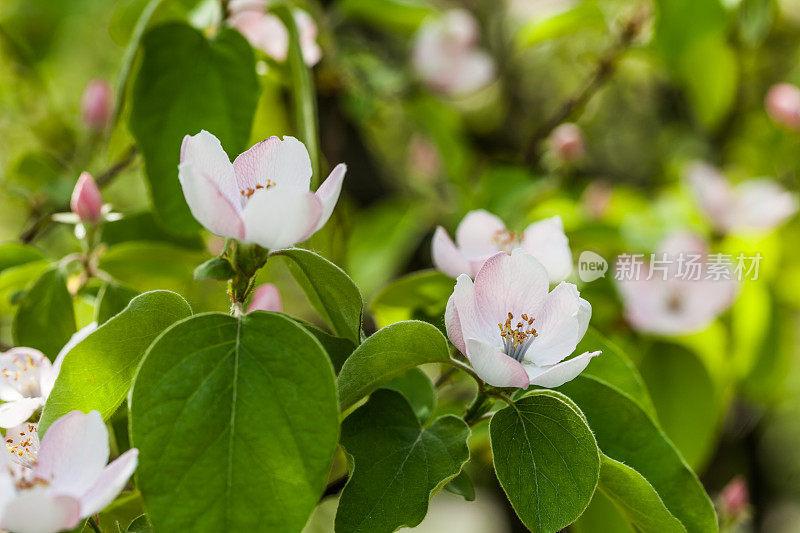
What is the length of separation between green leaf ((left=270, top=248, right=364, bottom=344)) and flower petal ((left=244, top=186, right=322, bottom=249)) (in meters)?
0.02

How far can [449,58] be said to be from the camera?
137 centimetres

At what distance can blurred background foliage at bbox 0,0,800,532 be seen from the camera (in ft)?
2.50

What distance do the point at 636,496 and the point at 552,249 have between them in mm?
202

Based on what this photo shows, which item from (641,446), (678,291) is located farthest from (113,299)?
(678,291)

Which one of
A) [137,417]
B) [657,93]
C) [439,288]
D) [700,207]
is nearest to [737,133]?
[657,93]

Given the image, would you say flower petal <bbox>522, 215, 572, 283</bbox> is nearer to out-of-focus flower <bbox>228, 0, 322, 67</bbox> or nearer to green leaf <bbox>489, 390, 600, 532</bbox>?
green leaf <bbox>489, 390, 600, 532</bbox>

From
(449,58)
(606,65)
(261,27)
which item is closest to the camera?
(261,27)

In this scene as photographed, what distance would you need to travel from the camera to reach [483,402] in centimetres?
51

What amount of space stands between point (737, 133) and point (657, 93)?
0.30 metres

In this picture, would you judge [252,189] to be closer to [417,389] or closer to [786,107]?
[417,389]

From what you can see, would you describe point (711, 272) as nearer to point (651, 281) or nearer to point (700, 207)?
point (651, 281)

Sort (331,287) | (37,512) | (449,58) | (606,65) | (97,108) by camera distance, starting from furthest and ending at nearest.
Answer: (449,58)
(606,65)
(97,108)
(331,287)
(37,512)

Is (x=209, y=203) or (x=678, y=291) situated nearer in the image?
(x=209, y=203)

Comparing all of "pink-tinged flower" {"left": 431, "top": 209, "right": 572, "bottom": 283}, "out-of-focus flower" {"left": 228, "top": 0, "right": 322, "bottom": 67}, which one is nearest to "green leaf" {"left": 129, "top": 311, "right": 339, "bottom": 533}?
"pink-tinged flower" {"left": 431, "top": 209, "right": 572, "bottom": 283}
